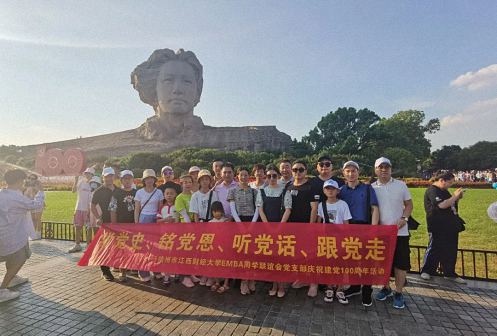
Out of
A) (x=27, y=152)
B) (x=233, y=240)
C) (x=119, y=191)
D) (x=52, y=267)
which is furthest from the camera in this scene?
(x=27, y=152)

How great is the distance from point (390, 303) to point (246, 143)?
30127 millimetres

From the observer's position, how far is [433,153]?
4828 cm

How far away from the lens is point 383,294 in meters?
4.24

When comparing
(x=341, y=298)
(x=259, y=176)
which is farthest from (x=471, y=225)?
(x=259, y=176)

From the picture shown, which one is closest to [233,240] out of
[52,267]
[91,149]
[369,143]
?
[52,267]

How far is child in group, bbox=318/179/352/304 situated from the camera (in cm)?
412

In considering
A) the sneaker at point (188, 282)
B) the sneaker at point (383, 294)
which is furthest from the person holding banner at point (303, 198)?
the sneaker at point (188, 282)

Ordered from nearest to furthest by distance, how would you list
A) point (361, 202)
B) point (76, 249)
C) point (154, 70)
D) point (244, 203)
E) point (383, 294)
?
point (361, 202) < point (383, 294) < point (244, 203) < point (76, 249) < point (154, 70)

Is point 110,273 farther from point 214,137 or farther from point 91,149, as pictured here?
point 91,149

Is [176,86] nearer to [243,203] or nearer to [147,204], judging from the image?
[147,204]

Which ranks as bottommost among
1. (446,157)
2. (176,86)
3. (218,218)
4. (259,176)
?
(218,218)

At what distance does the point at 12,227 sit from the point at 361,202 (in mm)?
5209

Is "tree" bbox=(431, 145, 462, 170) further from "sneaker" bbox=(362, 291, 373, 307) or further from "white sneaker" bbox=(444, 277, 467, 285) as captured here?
"sneaker" bbox=(362, 291, 373, 307)

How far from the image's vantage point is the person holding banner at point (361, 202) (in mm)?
4020
